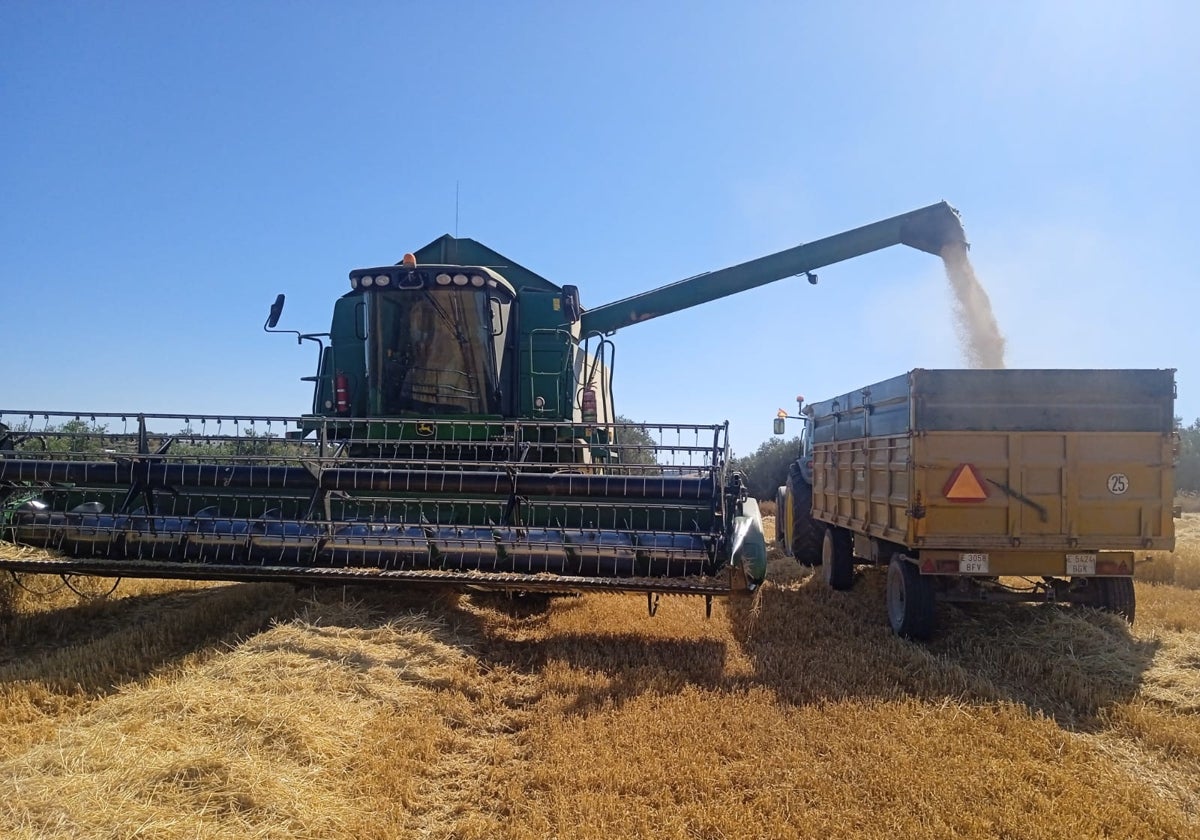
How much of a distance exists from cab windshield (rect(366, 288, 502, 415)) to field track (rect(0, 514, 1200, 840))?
6.35ft

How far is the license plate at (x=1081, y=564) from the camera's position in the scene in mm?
5367

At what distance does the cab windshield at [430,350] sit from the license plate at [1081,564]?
16.1 ft

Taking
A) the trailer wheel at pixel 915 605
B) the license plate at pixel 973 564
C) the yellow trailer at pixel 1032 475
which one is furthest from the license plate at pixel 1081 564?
the trailer wheel at pixel 915 605

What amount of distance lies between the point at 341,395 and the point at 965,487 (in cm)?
561

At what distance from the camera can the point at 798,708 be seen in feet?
13.3

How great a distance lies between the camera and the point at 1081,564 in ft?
17.6

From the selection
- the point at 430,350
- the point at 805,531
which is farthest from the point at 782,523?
the point at 430,350

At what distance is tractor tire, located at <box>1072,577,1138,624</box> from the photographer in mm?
5707

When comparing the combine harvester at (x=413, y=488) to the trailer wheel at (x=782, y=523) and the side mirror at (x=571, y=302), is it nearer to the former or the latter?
the side mirror at (x=571, y=302)

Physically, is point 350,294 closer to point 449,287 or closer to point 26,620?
point 449,287

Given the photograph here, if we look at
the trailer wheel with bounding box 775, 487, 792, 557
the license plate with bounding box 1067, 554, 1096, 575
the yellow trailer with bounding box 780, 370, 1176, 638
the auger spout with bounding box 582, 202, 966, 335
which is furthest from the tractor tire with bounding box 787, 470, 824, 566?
the license plate with bounding box 1067, 554, 1096, 575

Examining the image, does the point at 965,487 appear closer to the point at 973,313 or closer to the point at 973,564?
the point at 973,564

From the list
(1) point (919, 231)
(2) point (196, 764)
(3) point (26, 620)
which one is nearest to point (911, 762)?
(2) point (196, 764)

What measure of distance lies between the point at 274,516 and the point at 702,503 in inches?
142
